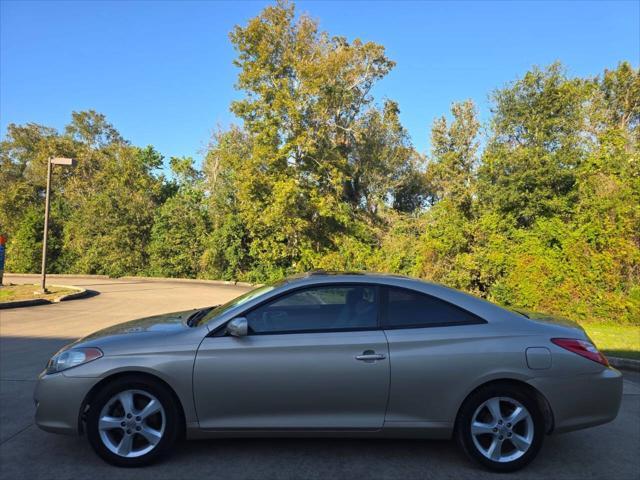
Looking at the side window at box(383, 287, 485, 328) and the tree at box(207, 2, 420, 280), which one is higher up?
the tree at box(207, 2, 420, 280)

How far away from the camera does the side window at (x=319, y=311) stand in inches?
148

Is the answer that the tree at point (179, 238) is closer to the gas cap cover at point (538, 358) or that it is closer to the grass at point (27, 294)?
the grass at point (27, 294)

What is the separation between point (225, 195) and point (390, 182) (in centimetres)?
915

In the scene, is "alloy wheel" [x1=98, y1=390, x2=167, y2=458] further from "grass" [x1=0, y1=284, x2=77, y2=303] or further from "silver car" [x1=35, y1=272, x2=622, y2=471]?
"grass" [x1=0, y1=284, x2=77, y2=303]

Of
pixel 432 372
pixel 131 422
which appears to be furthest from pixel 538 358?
pixel 131 422

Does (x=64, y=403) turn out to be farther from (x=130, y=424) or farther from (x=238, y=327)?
(x=238, y=327)

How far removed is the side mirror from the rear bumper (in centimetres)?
221

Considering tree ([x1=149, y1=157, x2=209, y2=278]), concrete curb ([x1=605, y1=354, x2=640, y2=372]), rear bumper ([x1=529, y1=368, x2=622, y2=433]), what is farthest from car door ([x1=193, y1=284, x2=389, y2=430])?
tree ([x1=149, y1=157, x2=209, y2=278])

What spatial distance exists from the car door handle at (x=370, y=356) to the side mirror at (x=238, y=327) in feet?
2.87

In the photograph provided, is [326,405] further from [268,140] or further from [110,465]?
[268,140]

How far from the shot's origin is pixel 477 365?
3590 mm

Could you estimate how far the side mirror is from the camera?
3.59m

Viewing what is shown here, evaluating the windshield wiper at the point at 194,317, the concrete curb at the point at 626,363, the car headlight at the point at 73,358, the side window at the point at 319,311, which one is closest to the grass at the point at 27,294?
the windshield wiper at the point at 194,317

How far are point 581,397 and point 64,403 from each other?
154 inches
